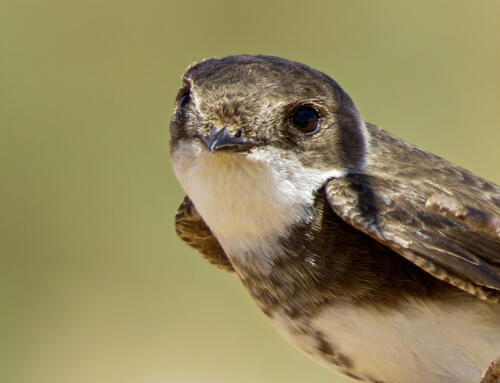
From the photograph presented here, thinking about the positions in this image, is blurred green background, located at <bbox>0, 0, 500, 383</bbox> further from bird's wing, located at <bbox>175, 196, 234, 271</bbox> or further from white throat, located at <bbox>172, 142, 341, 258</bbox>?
white throat, located at <bbox>172, 142, 341, 258</bbox>

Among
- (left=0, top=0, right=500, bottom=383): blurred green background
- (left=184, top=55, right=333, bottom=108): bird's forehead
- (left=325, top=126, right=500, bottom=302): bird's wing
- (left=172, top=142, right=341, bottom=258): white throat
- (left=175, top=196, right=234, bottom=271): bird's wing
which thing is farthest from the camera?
(left=0, top=0, right=500, bottom=383): blurred green background

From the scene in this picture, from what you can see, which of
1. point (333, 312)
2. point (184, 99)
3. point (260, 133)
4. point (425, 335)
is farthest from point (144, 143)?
point (425, 335)

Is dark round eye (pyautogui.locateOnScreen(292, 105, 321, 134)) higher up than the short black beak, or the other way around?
dark round eye (pyautogui.locateOnScreen(292, 105, 321, 134))

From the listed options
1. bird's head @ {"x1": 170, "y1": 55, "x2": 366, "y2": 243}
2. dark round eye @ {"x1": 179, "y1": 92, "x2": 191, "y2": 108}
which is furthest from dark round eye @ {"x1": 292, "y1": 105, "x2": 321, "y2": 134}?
dark round eye @ {"x1": 179, "y1": 92, "x2": 191, "y2": 108}

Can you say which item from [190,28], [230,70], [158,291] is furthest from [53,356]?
[230,70]

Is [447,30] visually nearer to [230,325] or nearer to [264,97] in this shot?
[230,325]

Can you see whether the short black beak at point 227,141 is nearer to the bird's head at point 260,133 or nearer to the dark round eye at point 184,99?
the bird's head at point 260,133
